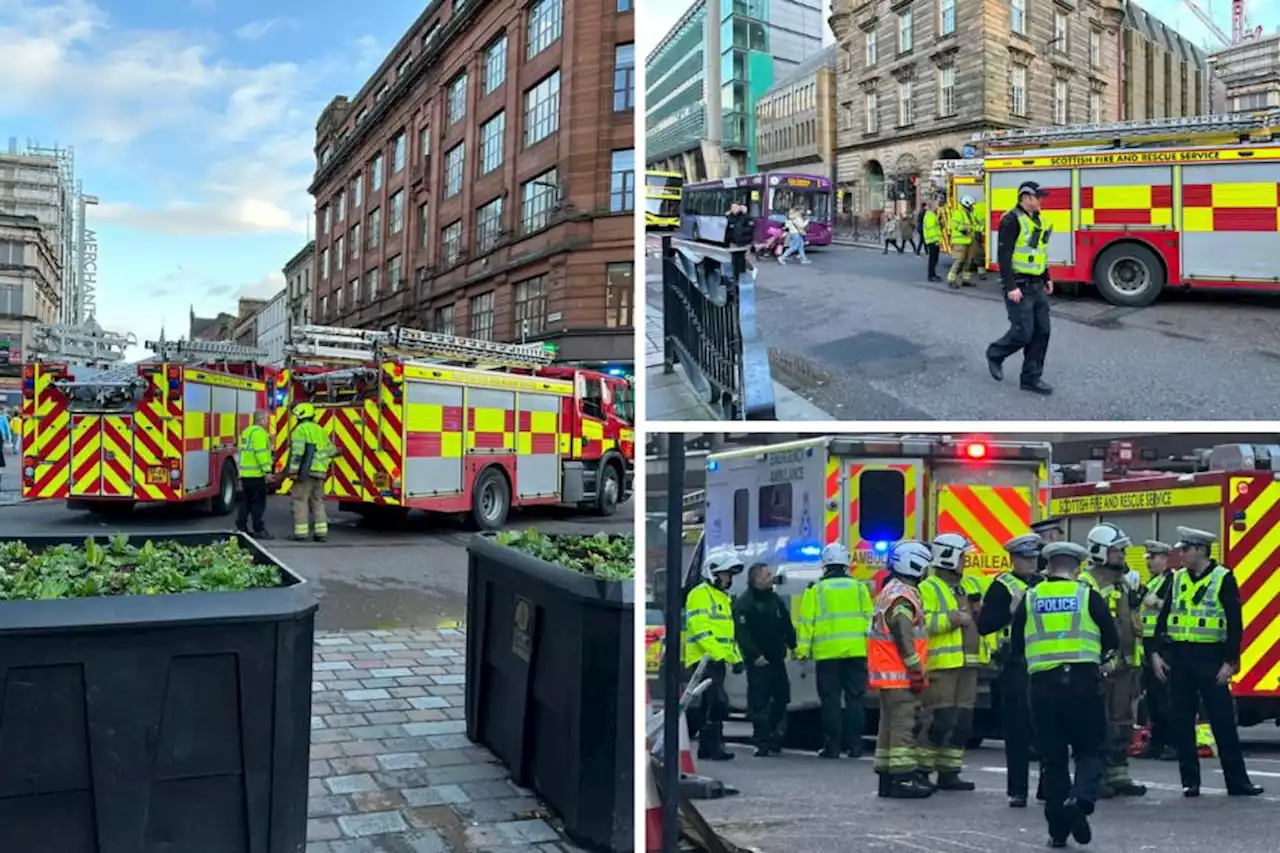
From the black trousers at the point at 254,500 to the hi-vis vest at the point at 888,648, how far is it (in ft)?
37.1

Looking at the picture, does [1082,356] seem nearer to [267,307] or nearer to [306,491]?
[306,491]

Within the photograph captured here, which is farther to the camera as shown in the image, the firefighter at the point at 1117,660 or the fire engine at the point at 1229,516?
the firefighter at the point at 1117,660

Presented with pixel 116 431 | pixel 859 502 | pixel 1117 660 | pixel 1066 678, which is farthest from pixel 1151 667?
pixel 116 431

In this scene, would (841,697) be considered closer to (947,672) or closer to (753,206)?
(947,672)

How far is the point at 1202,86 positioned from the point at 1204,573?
1388 millimetres

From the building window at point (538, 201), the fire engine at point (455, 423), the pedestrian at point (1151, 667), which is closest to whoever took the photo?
the pedestrian at point (1151, 667)

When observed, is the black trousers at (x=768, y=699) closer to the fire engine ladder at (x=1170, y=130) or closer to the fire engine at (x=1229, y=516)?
the fire engine at (x=1229, y=516)

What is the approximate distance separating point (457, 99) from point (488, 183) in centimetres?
424

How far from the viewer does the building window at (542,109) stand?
2616 cm

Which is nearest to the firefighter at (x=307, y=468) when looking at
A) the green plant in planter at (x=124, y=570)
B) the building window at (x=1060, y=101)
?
the green plant in planter at (x=124, y=570)

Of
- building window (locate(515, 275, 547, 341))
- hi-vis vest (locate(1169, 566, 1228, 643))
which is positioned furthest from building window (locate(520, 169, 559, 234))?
hi-vis vest (locate(1169, 566, 1228, 643))

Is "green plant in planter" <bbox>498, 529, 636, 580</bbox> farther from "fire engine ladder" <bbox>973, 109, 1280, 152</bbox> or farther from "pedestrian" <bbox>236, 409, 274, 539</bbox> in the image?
"pedestrian" <bbox>236, 409, 274, 539</bbox>

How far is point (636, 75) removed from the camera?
2184 millimetres

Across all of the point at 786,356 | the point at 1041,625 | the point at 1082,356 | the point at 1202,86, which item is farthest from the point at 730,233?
the point at 1041,625
